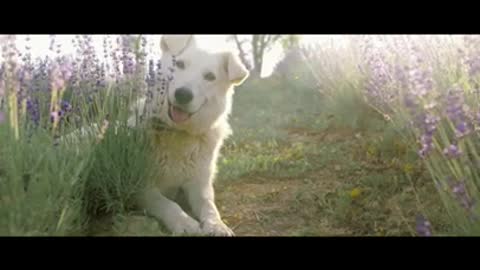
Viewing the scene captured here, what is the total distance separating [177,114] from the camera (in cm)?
A: 351

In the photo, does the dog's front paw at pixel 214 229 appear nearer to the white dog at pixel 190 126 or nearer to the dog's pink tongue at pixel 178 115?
the white dog at pixel 190 126

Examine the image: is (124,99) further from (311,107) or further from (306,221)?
(311,107)

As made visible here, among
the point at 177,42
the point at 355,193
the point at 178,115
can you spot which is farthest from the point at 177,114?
the point at 355,193

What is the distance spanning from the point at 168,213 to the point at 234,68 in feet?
3.36

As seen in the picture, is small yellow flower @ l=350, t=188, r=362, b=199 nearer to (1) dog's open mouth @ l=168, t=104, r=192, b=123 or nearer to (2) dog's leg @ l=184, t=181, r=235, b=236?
(2) dog's leg @ l=184, t=181, r=235, b=236

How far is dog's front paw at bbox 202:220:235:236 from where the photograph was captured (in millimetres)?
3188

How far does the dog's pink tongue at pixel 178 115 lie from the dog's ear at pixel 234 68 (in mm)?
408

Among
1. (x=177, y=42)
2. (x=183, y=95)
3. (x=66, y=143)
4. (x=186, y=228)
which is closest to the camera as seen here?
(x=66, y=143)

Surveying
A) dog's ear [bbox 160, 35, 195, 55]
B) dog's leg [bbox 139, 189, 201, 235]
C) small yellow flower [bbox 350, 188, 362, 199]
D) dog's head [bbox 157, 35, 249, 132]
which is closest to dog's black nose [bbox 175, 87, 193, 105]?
dog's head [bbox 157, 35, 249, 132]

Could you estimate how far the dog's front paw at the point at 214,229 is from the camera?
10.5 feet

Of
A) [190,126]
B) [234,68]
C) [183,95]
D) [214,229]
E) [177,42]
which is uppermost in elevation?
[177,42]

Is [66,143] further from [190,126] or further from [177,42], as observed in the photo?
[177,42]

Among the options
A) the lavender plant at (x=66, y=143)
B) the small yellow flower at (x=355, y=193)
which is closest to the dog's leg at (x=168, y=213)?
the lavender plant at (x=66, y=143)

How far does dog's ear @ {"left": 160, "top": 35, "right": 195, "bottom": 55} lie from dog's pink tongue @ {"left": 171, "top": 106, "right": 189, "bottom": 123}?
396mm
